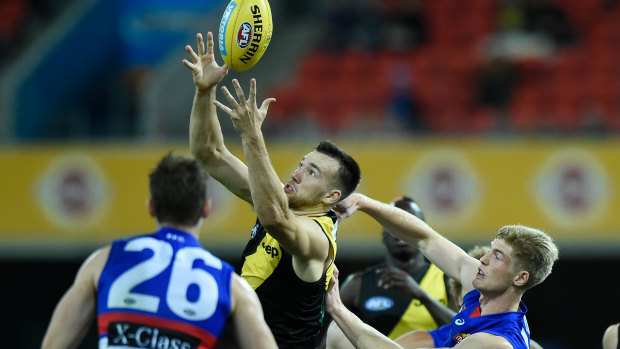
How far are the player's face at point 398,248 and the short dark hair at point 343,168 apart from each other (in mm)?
1381

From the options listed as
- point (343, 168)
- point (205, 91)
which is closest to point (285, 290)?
point (343, 168)

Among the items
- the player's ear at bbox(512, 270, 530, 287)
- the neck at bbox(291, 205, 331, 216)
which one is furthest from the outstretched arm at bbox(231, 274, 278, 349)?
the player's ear at bbox(512, 270, 530, 287)

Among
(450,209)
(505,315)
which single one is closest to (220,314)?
(505,315)

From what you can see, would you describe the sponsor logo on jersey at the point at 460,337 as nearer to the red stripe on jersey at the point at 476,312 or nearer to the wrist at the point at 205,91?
the red stripe on jersey at the point at 476,312

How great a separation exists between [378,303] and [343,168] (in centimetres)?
163

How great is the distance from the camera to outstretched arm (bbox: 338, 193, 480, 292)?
514 cm

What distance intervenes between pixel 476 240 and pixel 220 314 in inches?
268

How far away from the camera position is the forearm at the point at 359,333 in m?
4.57

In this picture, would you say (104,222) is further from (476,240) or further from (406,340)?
(406,340)

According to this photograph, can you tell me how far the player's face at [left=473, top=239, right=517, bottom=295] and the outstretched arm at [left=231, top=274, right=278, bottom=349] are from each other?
52.0 inches

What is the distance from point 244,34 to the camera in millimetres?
5008

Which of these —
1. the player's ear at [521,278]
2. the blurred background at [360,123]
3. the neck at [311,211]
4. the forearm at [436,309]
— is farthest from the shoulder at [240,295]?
the blurred background at [360,123]

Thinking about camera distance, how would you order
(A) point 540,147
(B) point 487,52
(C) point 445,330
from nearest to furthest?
(C) point 445,330, (A) point 540,147, (B) point 487,52

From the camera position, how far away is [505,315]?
465 cm
